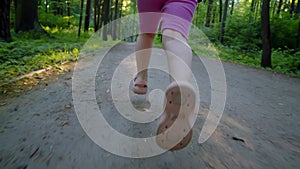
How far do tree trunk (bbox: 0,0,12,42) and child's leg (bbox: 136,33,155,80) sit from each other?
4.76 meters

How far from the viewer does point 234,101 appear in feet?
7.68

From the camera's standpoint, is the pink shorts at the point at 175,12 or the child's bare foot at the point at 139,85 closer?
the pink shorts at the point at 175,12

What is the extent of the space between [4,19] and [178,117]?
570 centimetres

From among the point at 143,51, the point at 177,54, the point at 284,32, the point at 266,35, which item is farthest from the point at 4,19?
the point at 284,32

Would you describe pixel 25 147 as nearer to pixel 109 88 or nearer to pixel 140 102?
pixel 140 102

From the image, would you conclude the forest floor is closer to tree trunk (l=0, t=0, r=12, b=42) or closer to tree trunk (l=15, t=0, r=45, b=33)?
tree trunk (l=0, t=0, r=12, b=42)

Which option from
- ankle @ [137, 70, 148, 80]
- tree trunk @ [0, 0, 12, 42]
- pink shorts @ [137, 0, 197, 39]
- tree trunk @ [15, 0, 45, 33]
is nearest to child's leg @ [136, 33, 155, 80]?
ankle @ [137, 70, 148, 80]

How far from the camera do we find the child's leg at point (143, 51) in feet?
5.22

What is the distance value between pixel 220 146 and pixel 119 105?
887mm

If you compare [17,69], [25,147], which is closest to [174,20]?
[25,147]

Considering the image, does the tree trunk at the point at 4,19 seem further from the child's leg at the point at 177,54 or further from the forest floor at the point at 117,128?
the child's leg at the point at 177,54

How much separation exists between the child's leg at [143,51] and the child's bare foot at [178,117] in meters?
0.77

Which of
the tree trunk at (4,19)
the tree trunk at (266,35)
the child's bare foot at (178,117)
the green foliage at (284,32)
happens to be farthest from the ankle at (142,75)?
the green foliage at (284,32)

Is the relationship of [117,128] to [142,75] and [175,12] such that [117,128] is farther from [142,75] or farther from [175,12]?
[175,12]
